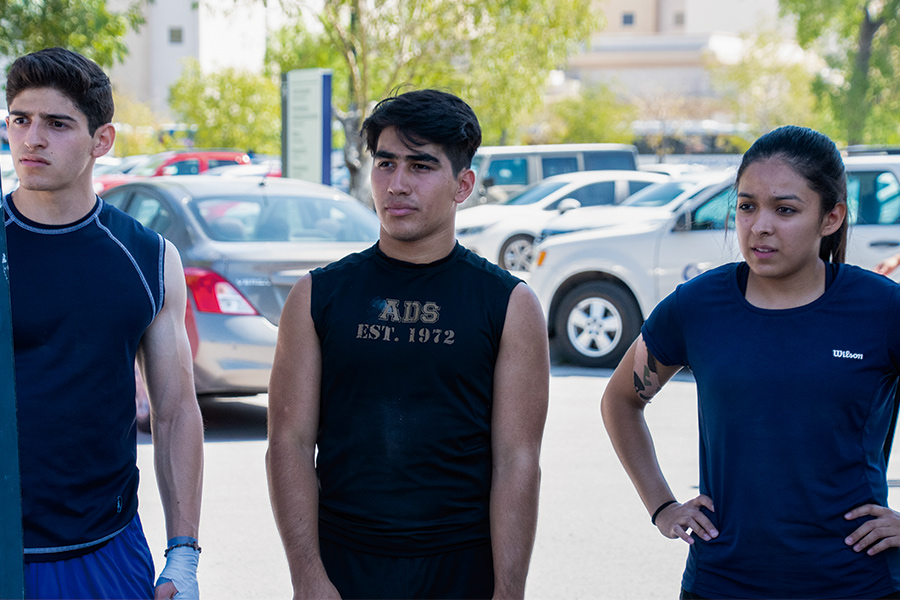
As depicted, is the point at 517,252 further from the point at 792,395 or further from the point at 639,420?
the point at 792,395

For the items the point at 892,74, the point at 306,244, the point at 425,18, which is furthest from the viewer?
the point at 892,74

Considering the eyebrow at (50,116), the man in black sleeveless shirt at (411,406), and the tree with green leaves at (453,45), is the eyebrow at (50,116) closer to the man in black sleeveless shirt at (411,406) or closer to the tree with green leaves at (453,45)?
the man in black sleeveless shirt at (411,406)

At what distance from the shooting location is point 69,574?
2664 millimetres

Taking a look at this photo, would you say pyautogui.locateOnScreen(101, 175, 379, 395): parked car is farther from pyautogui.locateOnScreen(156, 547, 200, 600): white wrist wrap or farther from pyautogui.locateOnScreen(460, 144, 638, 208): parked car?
pyautogui.locateOnScreen(460, 144, 638, 208): parked car

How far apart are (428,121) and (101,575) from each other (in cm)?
134

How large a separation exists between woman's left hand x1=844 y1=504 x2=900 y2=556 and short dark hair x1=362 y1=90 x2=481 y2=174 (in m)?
1.25

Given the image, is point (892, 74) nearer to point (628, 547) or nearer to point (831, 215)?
point (628, 547)

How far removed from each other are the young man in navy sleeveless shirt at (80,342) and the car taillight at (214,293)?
15.0 ft

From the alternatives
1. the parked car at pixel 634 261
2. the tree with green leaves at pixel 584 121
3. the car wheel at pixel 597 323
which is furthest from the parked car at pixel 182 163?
the tree with green leaves at pixel 584 121

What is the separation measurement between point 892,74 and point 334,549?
3065cm

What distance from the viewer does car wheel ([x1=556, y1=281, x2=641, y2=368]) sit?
10672 mm

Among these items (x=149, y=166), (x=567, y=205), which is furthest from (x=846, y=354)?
(x=149, y=166)

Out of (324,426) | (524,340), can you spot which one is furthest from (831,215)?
(324,426)

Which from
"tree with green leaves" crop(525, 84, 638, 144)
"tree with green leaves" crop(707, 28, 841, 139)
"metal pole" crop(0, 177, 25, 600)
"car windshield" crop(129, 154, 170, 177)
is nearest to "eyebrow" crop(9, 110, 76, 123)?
"metal pole" crop(0, 177, 25, 600)
